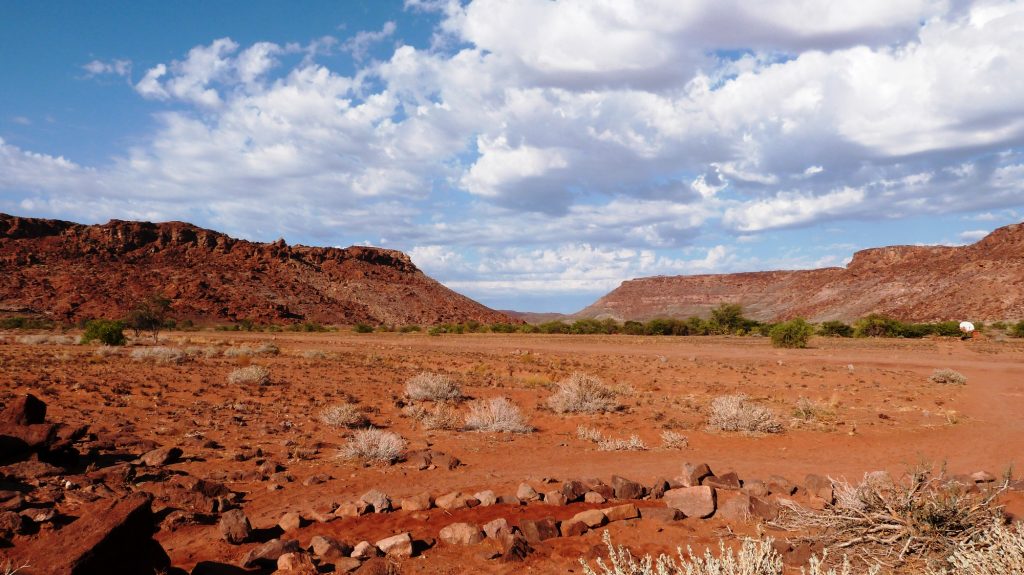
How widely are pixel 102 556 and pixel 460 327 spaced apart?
68.4 m

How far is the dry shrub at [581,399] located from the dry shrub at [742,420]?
9.29 ft

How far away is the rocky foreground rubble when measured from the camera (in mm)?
5152

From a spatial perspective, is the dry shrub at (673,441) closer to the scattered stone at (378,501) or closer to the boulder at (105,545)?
the scattered stone at (378,501)

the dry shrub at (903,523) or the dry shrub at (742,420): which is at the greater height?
the dry shrub at (903,523)

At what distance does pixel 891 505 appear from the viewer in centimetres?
616

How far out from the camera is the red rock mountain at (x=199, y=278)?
72.8 meters

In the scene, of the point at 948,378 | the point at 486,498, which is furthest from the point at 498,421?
the point at 948,378

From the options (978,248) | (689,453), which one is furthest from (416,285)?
(689,453)

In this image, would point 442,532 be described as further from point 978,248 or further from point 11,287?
point 978,248

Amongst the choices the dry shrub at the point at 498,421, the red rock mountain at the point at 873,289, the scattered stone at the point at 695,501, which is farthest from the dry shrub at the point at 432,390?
the red rock mountain at the point at 873,289

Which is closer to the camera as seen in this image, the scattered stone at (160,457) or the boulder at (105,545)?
the boulder at (105,545)

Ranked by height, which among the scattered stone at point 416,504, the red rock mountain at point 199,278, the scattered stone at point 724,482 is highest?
the red rock mountain at point 199,278

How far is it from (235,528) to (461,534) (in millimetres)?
2421

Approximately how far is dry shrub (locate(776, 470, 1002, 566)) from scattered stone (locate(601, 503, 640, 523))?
1827mm
